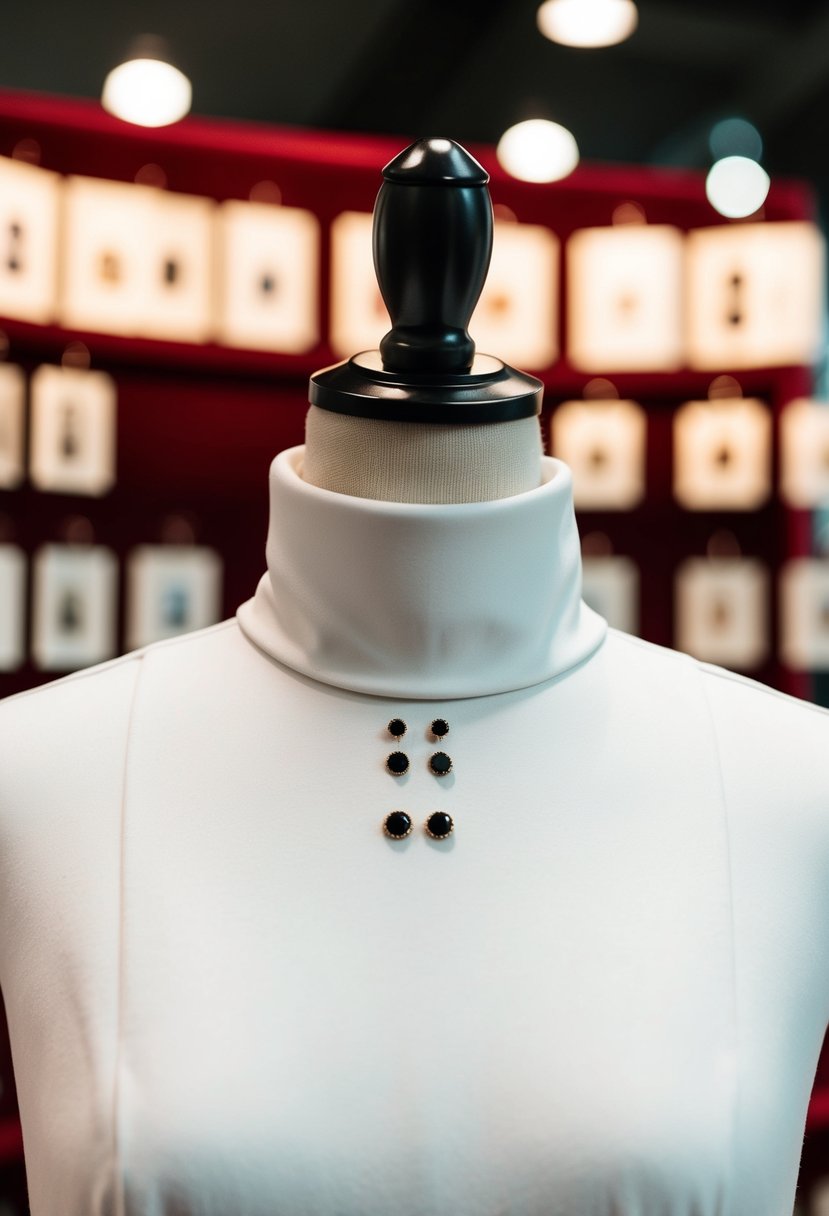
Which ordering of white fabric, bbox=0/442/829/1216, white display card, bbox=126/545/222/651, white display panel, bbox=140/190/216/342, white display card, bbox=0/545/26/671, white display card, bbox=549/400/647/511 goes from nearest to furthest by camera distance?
1. white fabric, bbox=0/442/829/1216
2. white display card, bbox=0/545/26/671
3. white display panel, bbox=140/190/216/342
4. white display card, bbox=126/545/222/651
5. white display card, bbox=549/400/647/511

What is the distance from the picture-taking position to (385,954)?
28.8 inches

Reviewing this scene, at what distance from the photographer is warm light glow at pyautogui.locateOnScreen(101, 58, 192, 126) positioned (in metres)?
3.86

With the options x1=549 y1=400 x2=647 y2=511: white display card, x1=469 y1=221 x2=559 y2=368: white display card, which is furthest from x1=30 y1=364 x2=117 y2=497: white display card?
x1=549 y1=400 x2=647 y2=511: white display card

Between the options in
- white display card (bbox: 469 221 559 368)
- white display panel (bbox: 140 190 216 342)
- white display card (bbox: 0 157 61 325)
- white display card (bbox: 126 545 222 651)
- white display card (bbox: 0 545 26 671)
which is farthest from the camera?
white display card (bbox: 469 221 559 368)

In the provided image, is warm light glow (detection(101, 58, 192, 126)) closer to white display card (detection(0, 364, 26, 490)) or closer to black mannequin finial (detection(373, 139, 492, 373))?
white display card (detection(0, 364, 26, 490))

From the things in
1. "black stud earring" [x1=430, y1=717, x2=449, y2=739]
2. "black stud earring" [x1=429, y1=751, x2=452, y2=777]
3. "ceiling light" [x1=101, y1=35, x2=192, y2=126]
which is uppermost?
"ceiling light" [x1=101, y1=35, x2=192, y2=126]

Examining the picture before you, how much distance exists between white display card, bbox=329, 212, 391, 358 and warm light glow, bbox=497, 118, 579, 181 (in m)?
2.09

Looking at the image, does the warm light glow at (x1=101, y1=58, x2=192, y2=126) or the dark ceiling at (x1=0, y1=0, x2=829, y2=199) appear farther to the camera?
the dark ceiling at (x1=0, y1=0, x2=829, y2=199)

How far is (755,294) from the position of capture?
3.19 metres

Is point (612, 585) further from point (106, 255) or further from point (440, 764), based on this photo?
point (440, 764)

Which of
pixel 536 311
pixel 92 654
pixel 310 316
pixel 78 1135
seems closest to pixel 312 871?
pixel 78 1135

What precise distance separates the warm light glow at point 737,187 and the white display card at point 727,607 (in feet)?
3.04

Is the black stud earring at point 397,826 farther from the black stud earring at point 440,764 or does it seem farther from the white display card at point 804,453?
the white display card at point 804,453

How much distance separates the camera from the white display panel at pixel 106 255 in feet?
8.76
